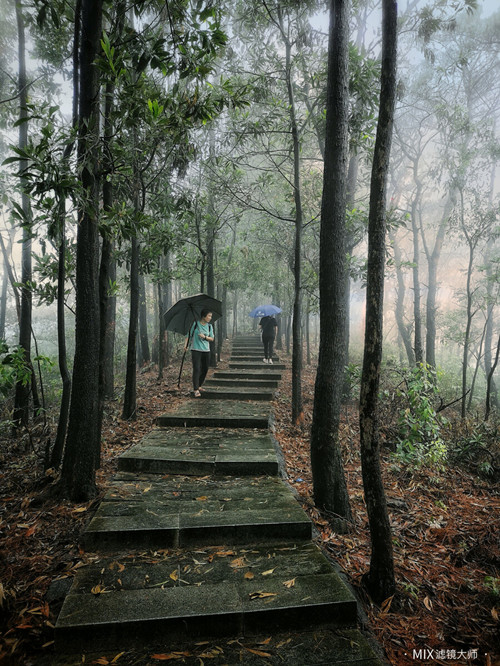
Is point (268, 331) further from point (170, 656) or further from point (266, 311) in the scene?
point (170, 656)

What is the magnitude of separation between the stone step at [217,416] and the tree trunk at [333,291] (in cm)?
264

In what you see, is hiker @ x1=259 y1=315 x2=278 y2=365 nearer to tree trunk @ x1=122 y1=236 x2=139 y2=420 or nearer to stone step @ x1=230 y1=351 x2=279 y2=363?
stone step @ x1=230 y1=351 x2=279 y2=363

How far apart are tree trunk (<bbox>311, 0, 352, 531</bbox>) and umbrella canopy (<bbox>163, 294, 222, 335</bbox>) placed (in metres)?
4.80

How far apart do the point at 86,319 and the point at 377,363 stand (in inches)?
120

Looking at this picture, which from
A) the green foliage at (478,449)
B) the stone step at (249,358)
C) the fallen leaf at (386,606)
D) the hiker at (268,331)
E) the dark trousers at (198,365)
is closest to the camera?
the fallen leaf at (386,606)

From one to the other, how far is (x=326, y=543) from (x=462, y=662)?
4.46 ft

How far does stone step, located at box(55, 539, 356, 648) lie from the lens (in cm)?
242

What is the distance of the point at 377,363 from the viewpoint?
9.52 ft

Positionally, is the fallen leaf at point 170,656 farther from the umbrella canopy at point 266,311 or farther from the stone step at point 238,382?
the umbrella canopy at point 266,311

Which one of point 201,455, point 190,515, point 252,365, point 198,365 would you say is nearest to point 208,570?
point 190,515

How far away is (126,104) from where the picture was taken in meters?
3.82

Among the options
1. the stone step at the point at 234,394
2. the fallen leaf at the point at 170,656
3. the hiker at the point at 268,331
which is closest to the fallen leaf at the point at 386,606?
the fallen leaf at the point at 170,656

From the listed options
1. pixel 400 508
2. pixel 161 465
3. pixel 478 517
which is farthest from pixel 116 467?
pixel 478 517

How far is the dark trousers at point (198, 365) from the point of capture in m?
8.59
